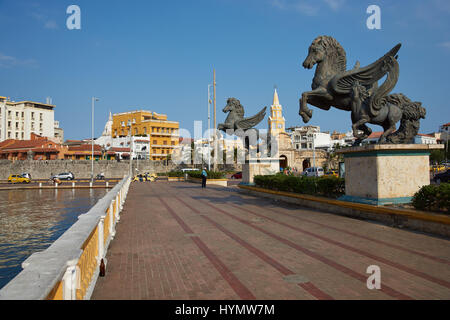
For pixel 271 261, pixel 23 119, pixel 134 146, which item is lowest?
pixel 271 261

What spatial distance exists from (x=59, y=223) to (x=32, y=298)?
12512 millimetres

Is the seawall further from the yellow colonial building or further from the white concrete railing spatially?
the white concrete railing

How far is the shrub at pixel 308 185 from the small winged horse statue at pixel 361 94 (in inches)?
76.3

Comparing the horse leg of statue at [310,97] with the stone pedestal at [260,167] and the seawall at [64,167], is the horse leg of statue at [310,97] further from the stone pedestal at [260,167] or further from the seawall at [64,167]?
the seawall at [64,167]

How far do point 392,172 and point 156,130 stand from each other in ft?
243

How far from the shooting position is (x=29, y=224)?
12852mm

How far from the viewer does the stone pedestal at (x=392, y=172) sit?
9.41m

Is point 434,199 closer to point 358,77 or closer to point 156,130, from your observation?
point 358,77

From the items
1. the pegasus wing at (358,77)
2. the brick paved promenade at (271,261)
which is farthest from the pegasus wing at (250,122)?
the brick paved promenade at (271,261)

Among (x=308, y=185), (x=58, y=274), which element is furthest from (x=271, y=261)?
(x=308, y=185)

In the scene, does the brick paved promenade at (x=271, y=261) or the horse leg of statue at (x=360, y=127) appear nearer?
the brick paved promenade at (x=271, y=261)

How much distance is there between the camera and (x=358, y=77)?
34.5 feet
